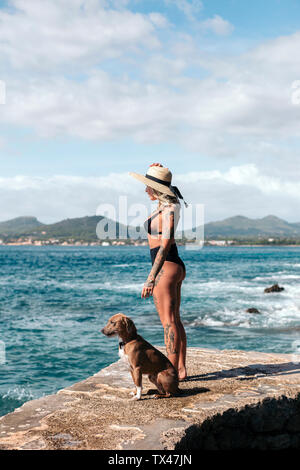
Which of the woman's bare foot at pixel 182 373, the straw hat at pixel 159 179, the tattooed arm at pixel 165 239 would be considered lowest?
the woman's bare foot at pixel 182 373

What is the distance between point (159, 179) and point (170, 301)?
4.95ft

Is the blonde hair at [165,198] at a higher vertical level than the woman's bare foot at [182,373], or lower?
higher

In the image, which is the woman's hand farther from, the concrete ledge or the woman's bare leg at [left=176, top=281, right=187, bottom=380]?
the concrete ledge

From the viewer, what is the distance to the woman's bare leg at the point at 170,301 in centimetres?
554

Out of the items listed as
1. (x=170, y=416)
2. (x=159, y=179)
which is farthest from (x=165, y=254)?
(x=170, y=416)

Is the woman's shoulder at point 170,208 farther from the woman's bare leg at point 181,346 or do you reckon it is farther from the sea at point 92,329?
the sea at point 92,329

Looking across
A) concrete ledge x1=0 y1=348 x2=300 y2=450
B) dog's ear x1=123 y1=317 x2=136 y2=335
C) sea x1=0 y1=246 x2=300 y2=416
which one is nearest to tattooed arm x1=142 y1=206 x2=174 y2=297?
dog's ear x1=123 y1=317 x2=136 y2=335

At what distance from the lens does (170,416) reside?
4.65 metres

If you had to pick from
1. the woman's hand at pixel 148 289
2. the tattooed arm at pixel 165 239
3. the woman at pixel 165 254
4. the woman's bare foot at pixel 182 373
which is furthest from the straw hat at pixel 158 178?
the woman's bare foot at pixel 182 373

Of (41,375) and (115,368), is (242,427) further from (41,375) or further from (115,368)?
(41,375)

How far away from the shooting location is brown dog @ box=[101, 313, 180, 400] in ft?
16.2

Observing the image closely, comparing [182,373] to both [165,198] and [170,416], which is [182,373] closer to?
[170,416]

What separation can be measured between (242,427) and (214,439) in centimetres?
42

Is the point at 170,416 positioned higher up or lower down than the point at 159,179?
lower down
